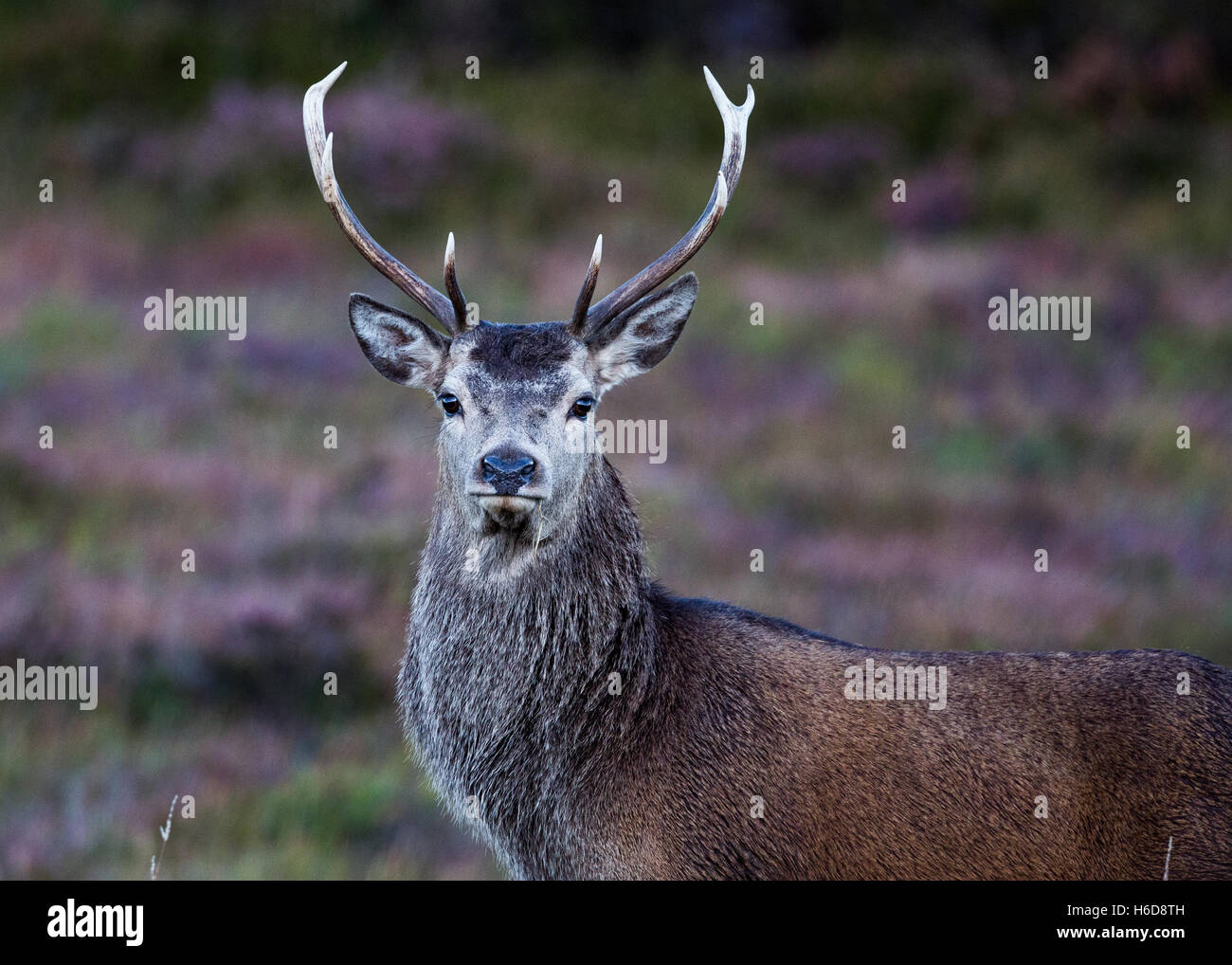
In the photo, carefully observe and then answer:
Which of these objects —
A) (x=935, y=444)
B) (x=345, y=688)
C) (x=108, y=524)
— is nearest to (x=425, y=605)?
(x=345, y=688)

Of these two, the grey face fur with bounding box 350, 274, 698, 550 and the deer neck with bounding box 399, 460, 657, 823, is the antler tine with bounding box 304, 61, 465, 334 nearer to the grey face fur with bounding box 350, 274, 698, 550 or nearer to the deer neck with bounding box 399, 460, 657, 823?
the grey face fur with bounding box 350, 274, 698, 550

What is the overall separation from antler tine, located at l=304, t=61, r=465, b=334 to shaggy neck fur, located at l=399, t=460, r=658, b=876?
60 centimetres

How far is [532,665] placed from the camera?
489 centimetres

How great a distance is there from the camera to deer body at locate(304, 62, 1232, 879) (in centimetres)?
450

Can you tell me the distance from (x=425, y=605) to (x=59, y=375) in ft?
29.7

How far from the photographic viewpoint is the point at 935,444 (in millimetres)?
13086

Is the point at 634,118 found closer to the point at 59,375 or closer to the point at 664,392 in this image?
the point at 664,392

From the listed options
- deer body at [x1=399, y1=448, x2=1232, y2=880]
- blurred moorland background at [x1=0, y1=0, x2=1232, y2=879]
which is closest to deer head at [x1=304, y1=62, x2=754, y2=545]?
deer body at [x1=399, y1=448, x2=1232, y2=880]

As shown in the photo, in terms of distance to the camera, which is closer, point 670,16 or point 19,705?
point 19,705

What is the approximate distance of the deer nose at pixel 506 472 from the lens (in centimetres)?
462

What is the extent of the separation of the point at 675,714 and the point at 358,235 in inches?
77.5

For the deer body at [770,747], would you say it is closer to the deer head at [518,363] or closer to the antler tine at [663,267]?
the deer head at [518,363]

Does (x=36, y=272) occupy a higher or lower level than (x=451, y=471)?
higher

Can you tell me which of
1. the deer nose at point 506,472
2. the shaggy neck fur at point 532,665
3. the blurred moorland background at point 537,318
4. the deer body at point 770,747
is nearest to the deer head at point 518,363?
the deer nose at point 506,472
